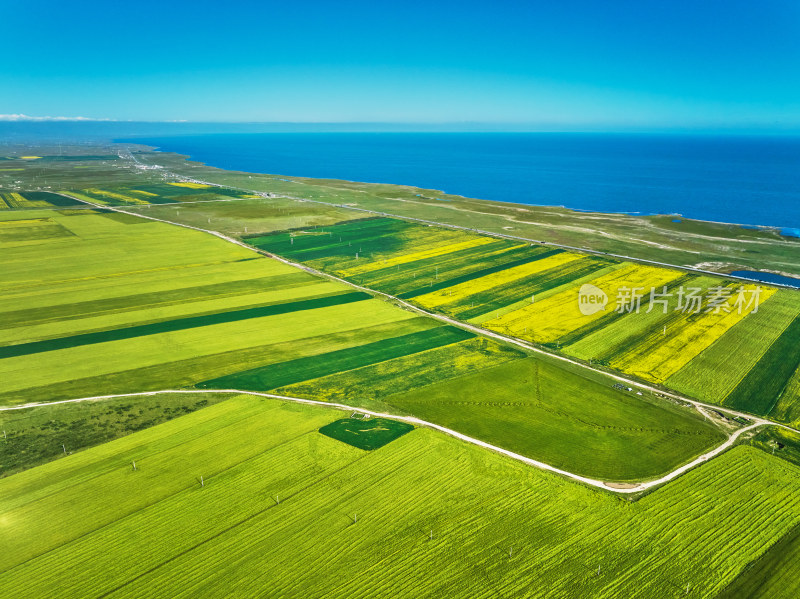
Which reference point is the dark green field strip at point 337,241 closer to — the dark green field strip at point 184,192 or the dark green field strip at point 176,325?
the dark green field strip at point 176,325

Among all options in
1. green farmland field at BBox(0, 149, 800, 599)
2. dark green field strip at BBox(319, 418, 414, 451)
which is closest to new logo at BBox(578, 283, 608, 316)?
green farmland field at BBox(0, 149, 800, 599)

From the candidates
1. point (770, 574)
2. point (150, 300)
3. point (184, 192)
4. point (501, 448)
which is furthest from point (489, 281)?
point (184, 192)

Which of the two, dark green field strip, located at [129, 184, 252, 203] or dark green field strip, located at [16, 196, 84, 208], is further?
dark green field strip, located at [129, 184, 252, 203]

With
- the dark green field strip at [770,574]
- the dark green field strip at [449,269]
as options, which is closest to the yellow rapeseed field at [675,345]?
the dark green field strip at [770,574]

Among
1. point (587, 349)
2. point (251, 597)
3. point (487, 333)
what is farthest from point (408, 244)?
point (251, 597)

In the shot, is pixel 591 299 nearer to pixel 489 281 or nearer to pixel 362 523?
pixel 489 281

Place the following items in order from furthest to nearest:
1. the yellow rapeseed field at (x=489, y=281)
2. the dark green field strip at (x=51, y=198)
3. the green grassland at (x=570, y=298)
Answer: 1. the dark green field strip at (x=51, y=198)
2. the yellow rapeseed field at (x=489, y=281)
3. the green grassland at (x=570, y=298)

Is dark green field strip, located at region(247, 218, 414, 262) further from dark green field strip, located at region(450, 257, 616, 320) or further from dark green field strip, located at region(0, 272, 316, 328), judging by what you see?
dark green field strip, located at region(450, 257, 616, 320)
